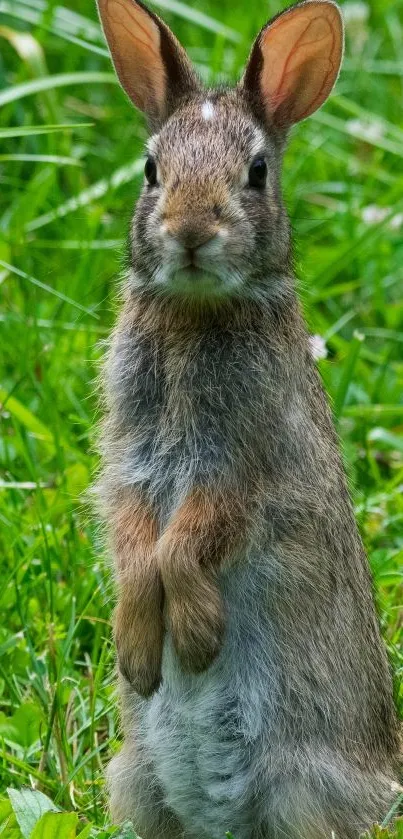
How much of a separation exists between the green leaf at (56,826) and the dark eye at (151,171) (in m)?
1.75

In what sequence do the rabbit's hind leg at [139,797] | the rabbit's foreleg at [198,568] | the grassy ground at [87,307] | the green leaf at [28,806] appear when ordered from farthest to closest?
the grassy ground at [87,307] < the rabbit's hind leg at [139,797] < the rabbit's foreleg at [198,568] < the green leaf at [28,806]

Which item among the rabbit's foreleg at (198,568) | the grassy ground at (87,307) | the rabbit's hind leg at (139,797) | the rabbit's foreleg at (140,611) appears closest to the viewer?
the rabbit's foreleg at (198,568)

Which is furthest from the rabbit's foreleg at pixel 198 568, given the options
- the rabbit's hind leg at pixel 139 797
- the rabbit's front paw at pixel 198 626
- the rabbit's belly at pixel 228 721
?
the rabbit's hind leg at pixel 139 797

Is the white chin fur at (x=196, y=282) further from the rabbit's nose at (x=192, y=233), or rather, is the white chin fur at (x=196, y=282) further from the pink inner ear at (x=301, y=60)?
the pink inner ear at (x=301, y=60)

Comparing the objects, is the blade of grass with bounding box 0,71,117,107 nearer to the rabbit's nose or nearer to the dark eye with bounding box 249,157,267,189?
the dark eye with bounding box 249,157,267,189

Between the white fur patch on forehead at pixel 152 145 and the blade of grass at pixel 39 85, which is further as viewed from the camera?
the blade of grass at pixel 39 85

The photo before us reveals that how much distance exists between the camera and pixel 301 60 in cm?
575

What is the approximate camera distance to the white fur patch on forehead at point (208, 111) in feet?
17.6

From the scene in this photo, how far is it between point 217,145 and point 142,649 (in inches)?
55.2

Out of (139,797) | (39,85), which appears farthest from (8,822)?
(39,85)

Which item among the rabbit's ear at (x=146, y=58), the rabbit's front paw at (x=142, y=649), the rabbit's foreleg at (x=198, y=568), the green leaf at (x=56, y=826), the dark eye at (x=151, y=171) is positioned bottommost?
the green leaf at (x=56, y=826)

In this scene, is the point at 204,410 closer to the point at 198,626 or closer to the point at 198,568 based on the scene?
the point at 198,568

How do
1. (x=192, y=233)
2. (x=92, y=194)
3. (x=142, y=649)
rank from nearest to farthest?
1. (x=192, y=233)
2. (x=142, y=649)
3. (x=92, y=194)

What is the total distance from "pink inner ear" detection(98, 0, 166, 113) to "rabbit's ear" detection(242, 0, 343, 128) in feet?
0.97
